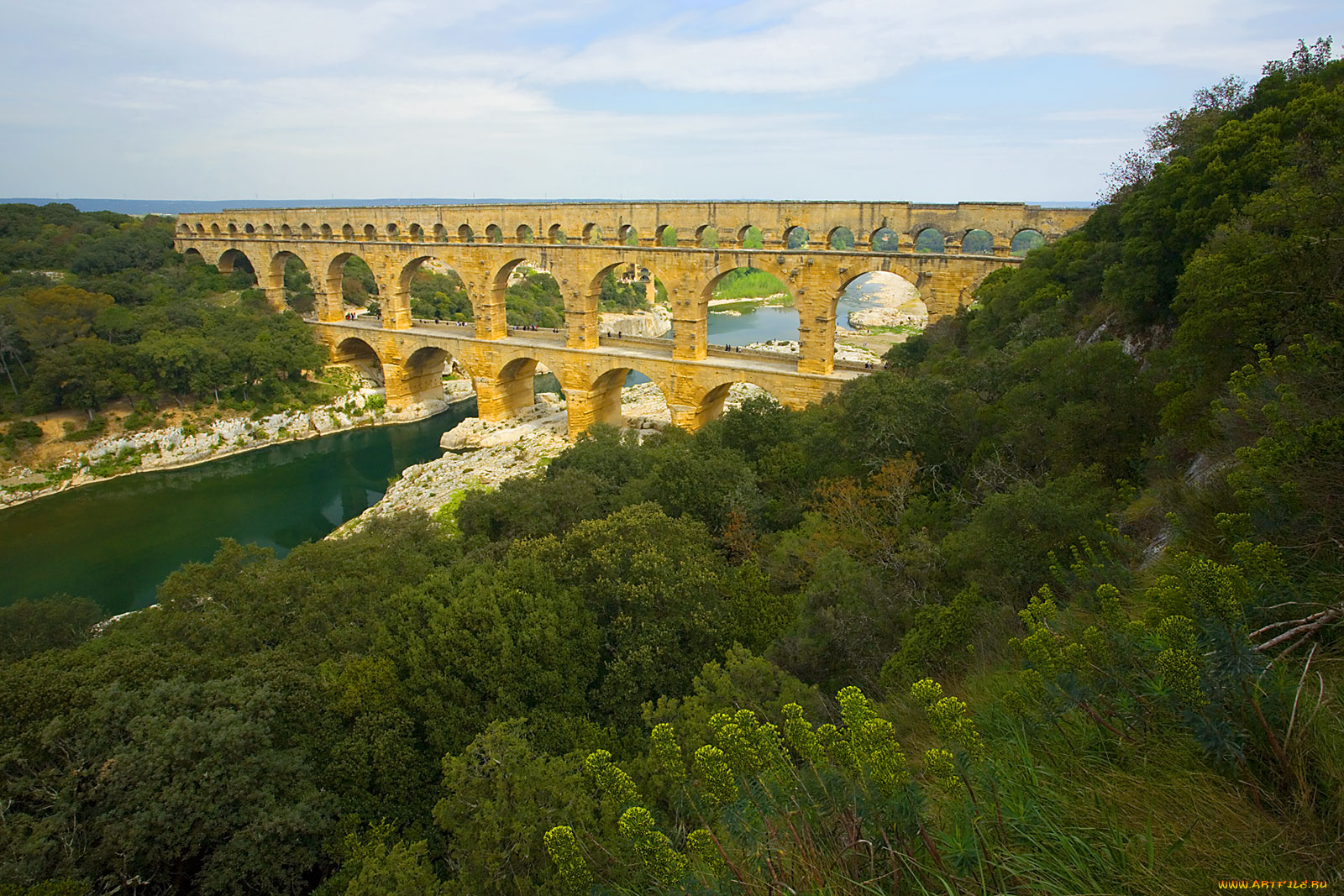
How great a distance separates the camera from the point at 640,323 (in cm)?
4388

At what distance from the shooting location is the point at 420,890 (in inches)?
179

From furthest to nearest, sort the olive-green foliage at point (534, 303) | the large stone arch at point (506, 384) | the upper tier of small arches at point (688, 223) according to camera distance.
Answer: the olive-green foliage at point (534, 303) → the large stone arch at point (506, 384) → the upper tier of small arches at point (688, 223)

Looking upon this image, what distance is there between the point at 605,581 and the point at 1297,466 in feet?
19.6

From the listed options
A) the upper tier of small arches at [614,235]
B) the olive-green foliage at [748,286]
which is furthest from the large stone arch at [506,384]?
the olive-green foliage at [748,286]

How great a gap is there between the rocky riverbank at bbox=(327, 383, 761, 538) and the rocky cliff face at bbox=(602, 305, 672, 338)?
1460 centimetres

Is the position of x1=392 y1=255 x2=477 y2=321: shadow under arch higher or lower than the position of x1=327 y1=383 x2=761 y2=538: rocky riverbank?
higher

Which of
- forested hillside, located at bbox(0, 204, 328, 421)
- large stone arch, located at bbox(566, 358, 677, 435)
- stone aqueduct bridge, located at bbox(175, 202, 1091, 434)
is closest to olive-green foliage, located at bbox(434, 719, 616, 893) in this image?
stone aqueduct bridge, located at bbox(175, 202, 1091, 434)

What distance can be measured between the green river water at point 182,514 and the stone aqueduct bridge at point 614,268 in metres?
3.91

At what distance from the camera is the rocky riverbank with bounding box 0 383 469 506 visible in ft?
68.7

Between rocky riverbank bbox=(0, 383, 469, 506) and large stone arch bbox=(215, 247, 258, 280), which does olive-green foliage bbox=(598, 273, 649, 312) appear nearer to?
large stone arch bbox=(215, 247, 258, 280)

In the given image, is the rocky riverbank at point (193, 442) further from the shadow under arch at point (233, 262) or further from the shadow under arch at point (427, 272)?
the shadow under arch at point (233, 262)

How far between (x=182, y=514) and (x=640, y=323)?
28.4 m

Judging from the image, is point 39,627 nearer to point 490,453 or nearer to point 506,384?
point 490,453

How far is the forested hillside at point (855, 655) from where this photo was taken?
2.23 meters
